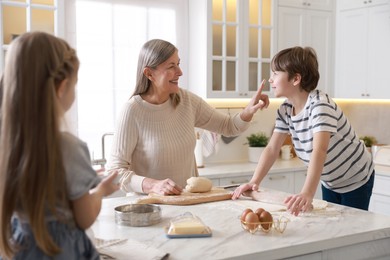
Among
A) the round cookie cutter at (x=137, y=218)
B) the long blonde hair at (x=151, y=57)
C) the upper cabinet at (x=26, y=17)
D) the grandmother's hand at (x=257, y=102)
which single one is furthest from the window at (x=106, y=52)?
the round cookie cutter at (x=137, y=218)

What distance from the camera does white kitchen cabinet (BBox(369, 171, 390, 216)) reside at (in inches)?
147

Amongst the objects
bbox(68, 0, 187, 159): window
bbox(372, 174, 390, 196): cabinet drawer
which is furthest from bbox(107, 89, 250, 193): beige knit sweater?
bbox(372, 174, 390, 196): cabinet drawer

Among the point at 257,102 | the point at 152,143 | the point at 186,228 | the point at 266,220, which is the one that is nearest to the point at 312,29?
the point at 257,102

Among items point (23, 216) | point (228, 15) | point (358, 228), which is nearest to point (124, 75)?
→ point (228, 15)

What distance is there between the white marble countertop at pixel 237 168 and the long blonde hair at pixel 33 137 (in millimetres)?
2413

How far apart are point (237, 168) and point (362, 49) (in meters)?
1.44

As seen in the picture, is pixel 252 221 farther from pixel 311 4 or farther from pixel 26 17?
pixel 311 4

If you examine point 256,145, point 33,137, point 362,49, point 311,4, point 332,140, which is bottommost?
point 256,145

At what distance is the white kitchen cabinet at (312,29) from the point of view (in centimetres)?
415

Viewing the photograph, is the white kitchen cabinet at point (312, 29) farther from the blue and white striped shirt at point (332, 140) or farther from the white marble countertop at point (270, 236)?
the white marble countertop at point (270, 236)

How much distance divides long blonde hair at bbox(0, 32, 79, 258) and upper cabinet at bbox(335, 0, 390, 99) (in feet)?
11.1

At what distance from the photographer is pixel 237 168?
12.8 feet

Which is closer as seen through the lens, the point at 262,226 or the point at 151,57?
the point at 262,226

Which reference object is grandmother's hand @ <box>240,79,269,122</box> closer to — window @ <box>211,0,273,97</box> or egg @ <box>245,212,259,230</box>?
egg @ <box>245,212,259,230</box>
